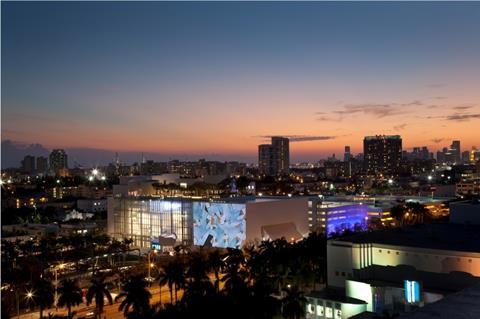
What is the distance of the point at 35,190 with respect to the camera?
80.1 m

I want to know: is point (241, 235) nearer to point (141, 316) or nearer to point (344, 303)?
point (344, 303)

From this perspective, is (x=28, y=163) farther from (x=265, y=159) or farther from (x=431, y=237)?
(x=431, y=237)

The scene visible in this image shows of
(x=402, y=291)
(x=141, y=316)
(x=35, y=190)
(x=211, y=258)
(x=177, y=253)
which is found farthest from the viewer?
(x=35, y=190)

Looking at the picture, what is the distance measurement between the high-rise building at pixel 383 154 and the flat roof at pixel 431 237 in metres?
136

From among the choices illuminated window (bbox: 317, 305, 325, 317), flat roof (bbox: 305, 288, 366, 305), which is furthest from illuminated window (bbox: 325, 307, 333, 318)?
flat roof (bbox: 305, 288, 366, 305)

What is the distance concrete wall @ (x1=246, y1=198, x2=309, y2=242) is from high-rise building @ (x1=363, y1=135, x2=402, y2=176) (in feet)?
411

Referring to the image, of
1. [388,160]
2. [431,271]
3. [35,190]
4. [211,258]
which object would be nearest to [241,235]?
[211,258]

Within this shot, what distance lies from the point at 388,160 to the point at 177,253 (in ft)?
452

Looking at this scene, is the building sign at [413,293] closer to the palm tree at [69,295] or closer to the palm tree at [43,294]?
the palm tree at [69,295]

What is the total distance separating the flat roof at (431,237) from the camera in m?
19.4

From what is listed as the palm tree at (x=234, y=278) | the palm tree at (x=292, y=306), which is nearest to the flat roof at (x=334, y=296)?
the palm tree at (x=292, y=306)

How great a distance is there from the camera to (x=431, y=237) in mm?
21141

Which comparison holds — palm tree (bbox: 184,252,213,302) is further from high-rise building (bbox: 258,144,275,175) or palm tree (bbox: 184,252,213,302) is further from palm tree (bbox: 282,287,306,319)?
high-rise building (bbox: 258,144,275,175)

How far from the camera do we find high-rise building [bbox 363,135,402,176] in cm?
15775
